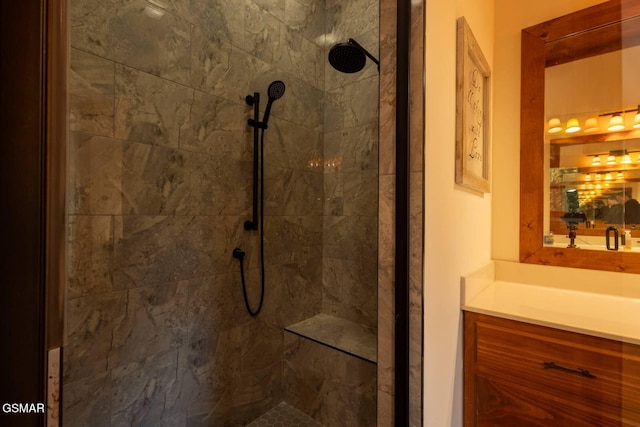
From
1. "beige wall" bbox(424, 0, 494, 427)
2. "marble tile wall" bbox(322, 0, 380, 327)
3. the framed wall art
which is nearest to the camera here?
"beige wall" bbox(424, 0, 494, 427)

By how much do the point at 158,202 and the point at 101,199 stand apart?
0.72 ft

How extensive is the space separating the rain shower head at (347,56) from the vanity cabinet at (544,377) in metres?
1.49

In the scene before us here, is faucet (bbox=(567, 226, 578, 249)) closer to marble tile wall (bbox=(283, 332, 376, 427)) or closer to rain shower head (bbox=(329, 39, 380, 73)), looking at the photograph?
marble tile wall (bbox=(283, 332, 376, 427))

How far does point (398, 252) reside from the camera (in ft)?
3.14

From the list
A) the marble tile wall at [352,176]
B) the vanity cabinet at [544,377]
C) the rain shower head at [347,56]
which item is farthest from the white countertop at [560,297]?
the rain shower head at [347,56]

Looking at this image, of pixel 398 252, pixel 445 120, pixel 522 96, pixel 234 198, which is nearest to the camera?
pixel 398 252

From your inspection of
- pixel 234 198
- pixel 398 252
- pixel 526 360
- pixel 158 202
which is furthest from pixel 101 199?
pixel 526 360

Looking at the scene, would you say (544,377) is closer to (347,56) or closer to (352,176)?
(352,176)

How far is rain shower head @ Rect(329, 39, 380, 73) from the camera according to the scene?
5.37ft

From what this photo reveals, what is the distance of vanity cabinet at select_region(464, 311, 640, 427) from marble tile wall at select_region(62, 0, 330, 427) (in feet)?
3.84

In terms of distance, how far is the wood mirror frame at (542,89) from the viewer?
60.1 inches

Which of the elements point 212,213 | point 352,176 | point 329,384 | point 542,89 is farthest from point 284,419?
point 542,89

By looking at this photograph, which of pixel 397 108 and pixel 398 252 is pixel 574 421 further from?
pixel 397 108

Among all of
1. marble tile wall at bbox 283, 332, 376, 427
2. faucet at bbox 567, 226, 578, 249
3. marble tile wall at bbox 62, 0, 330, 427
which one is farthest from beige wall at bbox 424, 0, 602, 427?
marble tile wall at bbox 62, 0, 330, 427
